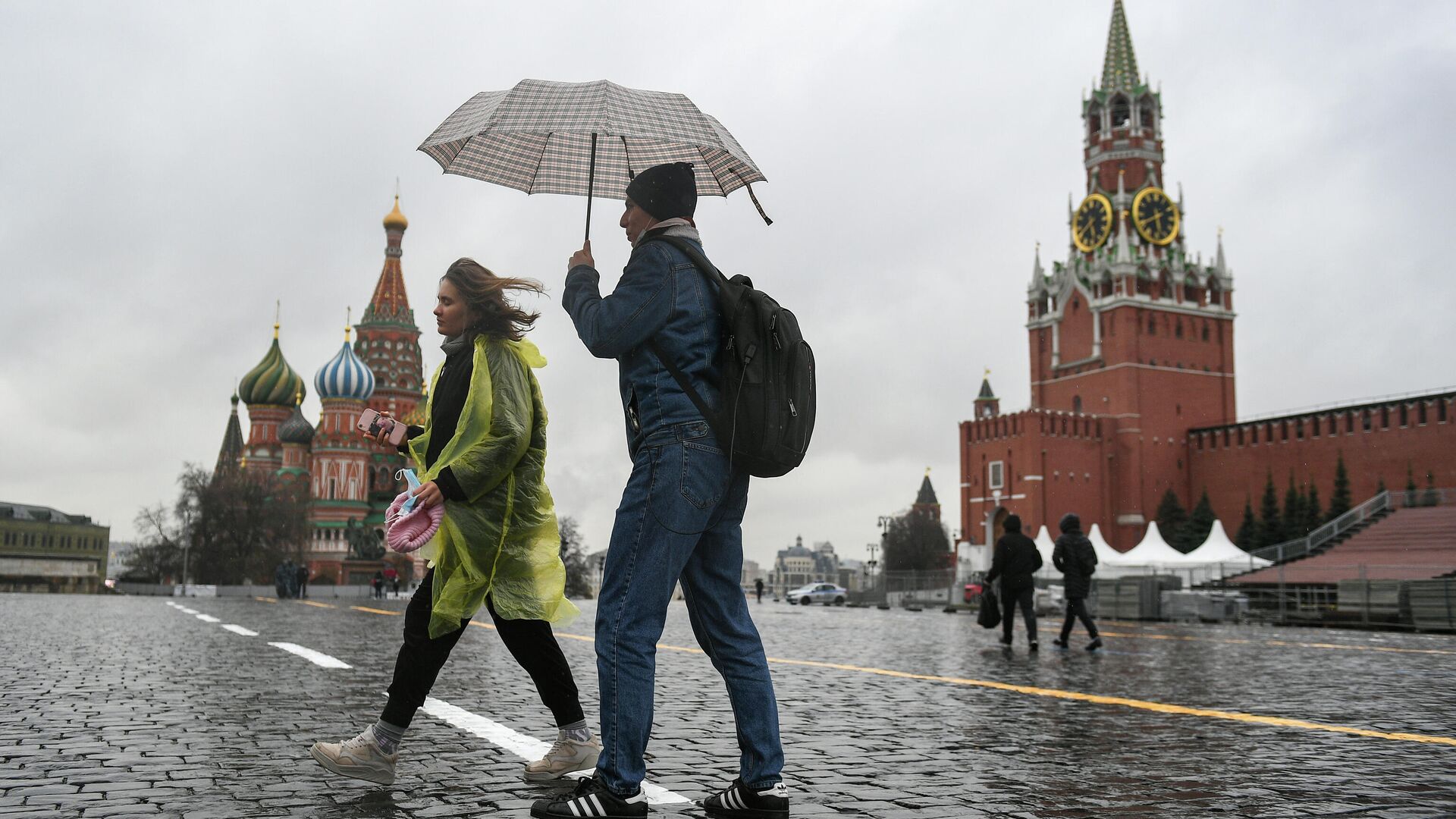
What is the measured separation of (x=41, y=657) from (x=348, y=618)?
9026 millimetres

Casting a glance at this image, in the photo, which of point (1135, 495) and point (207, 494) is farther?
point (1135, 495)

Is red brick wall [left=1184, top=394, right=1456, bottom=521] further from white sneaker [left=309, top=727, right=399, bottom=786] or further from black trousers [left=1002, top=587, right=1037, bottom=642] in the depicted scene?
white sneaker [left=309, top=727, right=399, bottom=786]

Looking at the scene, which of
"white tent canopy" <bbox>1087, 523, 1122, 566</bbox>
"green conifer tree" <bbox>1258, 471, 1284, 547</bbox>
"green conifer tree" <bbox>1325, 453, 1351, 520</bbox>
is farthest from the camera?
"green conifer tree" <bbox>1258, 471, 1284, 547</bbox>

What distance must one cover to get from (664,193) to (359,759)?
1884mm

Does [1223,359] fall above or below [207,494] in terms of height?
above

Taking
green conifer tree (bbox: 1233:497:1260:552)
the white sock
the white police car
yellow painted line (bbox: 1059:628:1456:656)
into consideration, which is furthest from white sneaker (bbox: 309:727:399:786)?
green conifer tree (bbox: 1233:497:1260:552)

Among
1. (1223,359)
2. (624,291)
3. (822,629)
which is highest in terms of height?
(1223,359)

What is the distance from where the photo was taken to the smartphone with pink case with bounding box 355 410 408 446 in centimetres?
421

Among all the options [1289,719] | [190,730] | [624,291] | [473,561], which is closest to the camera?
[624,291]

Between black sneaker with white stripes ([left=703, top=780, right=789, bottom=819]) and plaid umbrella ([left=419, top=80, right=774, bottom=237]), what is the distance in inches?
69.1

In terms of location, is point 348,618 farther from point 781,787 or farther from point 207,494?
point 207,494

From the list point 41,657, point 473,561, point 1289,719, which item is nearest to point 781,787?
point 473,561

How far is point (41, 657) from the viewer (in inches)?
350

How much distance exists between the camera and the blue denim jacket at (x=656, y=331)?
10.7 feet
